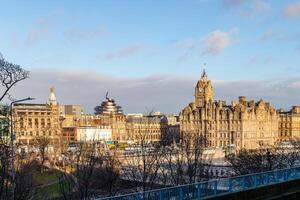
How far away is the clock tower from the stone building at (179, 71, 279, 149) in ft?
25.0

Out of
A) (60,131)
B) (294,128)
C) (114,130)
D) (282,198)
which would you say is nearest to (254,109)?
(294,128)

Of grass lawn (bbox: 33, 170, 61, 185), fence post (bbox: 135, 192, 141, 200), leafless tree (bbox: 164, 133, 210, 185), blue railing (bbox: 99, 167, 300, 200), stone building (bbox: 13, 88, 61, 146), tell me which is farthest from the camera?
stone building (bbox: 13, 88, 61, 146)

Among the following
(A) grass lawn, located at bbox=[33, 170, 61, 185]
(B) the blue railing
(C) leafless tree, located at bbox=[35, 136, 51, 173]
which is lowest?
(A) grass lawn, located at bbox=[33, 170, 61, 185]

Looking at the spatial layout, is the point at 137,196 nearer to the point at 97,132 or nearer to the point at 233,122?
the point at 233,122

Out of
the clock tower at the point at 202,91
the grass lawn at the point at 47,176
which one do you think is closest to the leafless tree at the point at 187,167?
the grass lawn at the point at 47,176

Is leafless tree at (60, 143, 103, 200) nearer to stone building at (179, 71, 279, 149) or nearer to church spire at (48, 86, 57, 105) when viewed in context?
stone building at (179, 71, 279, 149)

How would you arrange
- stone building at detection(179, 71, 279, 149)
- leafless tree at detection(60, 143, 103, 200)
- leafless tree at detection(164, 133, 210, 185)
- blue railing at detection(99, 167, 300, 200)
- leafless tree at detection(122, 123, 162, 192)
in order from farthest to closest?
stone building at detection(179, 71, 279, 149)
leafless tree at detection(164, 133, 210, 185)
leafless tree at detection(122, 123, 162, 192)
leafless tree at detection(60, 143, 103, 200)
blue railing at detection(99, 167, 300, 200)

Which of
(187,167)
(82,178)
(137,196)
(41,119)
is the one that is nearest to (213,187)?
(137,196)

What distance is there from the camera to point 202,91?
17012cm

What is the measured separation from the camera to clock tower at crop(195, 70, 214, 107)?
553 feet

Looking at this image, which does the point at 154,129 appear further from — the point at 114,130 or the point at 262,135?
the point at 262,135

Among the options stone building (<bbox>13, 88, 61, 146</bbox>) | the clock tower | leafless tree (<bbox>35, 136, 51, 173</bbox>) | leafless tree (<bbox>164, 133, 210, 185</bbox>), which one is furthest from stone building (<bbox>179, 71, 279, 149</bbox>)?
leafless tree (<bbox>164, 133, 210, 185</bbox>)

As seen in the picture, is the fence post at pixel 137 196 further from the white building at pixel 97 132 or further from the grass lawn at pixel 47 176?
the white building at pixel 97 132

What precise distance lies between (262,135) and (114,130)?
5885 centimetres
